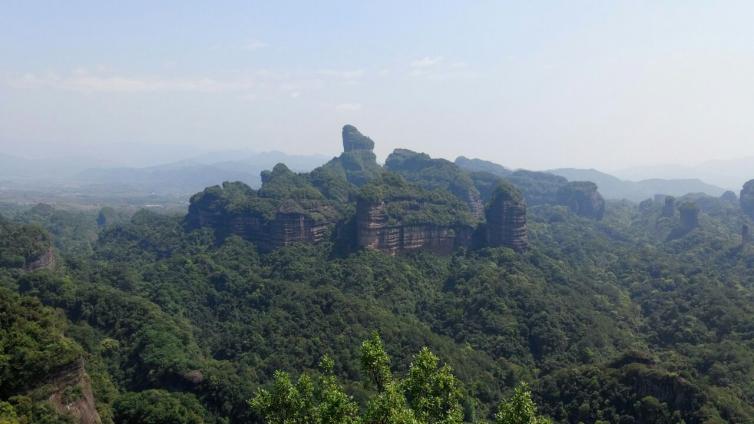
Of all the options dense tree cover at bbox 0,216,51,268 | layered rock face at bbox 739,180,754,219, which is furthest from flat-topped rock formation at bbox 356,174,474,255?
layered rock face at bbox 739,180,754,219

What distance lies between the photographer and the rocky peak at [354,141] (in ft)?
465

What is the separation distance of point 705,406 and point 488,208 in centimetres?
5027

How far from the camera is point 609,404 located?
42156 mm

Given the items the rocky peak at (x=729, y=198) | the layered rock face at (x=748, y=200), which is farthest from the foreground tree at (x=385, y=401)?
the rocky peak at (x=729, y=198)

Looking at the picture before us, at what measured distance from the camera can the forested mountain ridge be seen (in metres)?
40.2

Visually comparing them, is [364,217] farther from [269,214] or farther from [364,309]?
[364,309]

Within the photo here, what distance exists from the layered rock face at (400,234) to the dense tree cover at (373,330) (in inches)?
86.2

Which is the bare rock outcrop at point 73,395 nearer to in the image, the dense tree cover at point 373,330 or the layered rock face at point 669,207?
the dense tree cover at point 373,330

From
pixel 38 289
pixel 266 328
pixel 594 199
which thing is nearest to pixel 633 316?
pixel 266 328

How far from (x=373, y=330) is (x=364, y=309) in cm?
532

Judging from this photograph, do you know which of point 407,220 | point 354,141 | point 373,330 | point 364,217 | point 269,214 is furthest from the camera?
point 354,141

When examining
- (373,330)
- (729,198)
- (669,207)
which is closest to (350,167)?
(373,330)

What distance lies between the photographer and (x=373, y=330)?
54.3m

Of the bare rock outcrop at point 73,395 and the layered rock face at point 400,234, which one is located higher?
the layered rock face at point 400,234
